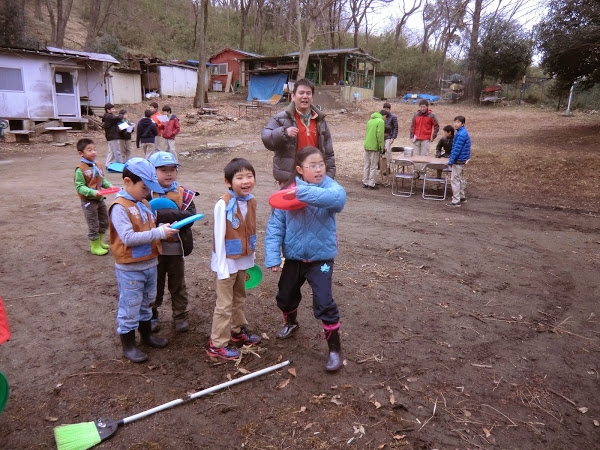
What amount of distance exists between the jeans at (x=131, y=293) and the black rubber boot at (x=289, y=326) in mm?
1147

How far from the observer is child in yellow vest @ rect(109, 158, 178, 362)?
3010mm

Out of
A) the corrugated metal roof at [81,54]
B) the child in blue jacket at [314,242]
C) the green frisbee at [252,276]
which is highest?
the corrugated metal roof at [81,54]

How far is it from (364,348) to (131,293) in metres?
1.91

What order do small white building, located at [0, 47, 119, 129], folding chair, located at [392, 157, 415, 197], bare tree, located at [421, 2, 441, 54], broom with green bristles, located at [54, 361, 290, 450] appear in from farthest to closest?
bare tree, located at [421, 2, 441, 54]
small white building, located at [0, 47, 119, 129]
folding chair, located at [392, 157, 415, 197]
broom with green bristles, located at [54, 361, 290, 450]

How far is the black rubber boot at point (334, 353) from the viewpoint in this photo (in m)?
3.24

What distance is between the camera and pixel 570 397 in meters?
3.08

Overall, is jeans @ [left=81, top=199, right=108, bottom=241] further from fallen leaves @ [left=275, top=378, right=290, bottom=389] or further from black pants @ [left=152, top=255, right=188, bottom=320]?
fallen leaves @ [left=275, top=378, right=290, bottom=389]

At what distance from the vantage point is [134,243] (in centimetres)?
300

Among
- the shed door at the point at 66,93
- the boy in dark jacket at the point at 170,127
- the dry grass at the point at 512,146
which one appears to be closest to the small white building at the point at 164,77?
the dry grass at the point at 512,146

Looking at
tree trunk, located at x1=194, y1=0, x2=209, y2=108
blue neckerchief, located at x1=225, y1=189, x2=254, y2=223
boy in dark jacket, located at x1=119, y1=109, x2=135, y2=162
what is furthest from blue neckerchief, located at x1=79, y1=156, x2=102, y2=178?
tree trunk, located at x1=194, y1=0, x2=209, y2=108

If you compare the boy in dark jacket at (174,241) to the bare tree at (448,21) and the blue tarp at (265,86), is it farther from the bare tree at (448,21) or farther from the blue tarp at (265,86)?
the bare tree at (448,21)

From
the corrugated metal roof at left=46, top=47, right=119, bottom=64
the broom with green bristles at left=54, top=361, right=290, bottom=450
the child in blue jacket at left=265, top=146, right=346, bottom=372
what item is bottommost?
the broom with green bristles at left=54, top=361, right=290, bottom=450

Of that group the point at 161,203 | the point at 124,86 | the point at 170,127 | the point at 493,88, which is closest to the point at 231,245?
the point at 161,203

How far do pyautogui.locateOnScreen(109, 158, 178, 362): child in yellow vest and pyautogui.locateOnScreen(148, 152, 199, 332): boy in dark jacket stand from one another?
133 millimetres
